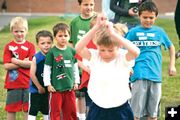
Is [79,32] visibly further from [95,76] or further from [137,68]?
[95,76]

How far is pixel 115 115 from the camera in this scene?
480 cm

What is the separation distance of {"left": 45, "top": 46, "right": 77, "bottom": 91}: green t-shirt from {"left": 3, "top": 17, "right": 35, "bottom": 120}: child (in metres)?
0.43

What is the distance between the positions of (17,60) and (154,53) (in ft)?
5.35

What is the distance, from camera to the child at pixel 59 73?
592 cm

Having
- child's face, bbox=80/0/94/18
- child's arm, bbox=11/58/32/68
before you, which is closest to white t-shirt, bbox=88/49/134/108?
child's arm, bbox=11/58/32/68

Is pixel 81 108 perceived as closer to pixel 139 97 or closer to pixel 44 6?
pixel 139 97

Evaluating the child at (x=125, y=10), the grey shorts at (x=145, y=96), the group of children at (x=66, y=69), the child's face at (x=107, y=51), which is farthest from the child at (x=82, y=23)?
the child's face at (x=107, y=51)

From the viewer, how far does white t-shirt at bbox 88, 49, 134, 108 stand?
15.6ft

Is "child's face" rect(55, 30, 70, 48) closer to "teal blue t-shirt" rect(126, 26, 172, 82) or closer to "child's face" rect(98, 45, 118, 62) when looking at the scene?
"teal blue t-shirt" rect(126, 26, 172, 82)

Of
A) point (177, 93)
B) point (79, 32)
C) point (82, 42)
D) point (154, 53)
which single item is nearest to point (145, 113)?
point (154, 53)

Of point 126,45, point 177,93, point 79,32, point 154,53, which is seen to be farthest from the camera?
point 177,93

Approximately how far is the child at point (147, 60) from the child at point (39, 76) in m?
0.97

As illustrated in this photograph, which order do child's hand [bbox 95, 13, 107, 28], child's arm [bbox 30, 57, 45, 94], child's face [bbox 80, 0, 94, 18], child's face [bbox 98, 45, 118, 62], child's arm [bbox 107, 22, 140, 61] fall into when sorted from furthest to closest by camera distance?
child's face [bbox 80, 0, 94, 18] → child's arm [bbox 30, 57, 45, 94] → child's face [bbox 98, 45, 118, 62] → child's arm [bbox 107, 22, 140, 61] → child's hand [bbox 95, 13, 107, 28]

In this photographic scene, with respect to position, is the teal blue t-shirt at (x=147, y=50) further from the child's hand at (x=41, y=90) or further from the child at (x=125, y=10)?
the child's hand at (x=41, y=90)
